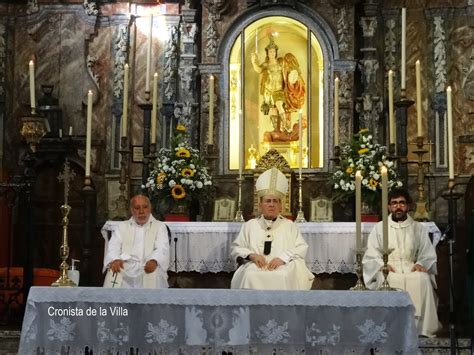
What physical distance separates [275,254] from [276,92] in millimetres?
4029

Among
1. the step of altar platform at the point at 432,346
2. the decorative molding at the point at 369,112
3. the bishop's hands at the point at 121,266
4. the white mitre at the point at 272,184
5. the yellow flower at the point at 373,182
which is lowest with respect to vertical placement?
the step of altar platform at the point at 432,346

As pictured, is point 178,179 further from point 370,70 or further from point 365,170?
point 370,70

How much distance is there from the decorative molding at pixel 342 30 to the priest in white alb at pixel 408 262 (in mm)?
3494

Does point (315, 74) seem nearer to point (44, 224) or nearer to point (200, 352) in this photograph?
point (44, 224)

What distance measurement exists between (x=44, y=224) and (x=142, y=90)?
2366mm

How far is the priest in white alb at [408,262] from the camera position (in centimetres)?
951

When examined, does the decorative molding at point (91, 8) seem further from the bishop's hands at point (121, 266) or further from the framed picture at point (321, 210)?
the bishop's hands at point (121, 266)

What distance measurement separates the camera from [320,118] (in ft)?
42.1

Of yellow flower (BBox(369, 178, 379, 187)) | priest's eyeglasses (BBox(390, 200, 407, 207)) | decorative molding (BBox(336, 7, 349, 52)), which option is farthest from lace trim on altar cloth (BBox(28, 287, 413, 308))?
decorative molding (BBox(336, 7, 349, 52))

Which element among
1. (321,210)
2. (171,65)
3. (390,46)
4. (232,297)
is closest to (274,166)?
(321,210)

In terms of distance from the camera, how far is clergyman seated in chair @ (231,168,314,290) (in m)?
9.01

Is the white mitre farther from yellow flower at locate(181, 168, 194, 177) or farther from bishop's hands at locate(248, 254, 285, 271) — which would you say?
yellow flower at locate(181, 168, 194, 177)

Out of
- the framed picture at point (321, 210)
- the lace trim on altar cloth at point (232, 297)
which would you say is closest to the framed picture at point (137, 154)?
the framed picture at point (321, 210)

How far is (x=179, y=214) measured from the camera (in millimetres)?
11242
